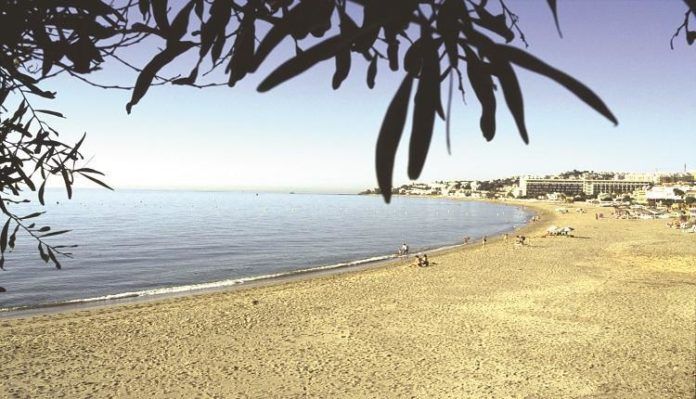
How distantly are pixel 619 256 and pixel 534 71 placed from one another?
113 feet

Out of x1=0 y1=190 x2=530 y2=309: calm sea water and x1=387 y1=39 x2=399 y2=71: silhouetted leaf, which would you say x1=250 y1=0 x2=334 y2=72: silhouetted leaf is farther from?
x1=0 y1=190 x2=530 y2=309: calm sea water

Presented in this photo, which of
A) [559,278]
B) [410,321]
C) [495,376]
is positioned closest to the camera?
[495,376]

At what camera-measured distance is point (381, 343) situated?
13.2 meters

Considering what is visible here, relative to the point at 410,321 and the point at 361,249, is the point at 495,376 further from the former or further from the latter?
the point at 361,249

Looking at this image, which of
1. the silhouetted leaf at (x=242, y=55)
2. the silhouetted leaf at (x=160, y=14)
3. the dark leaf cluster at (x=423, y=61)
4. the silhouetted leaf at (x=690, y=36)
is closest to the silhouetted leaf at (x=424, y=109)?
the dark leaf cluster at (x=423, y=61)

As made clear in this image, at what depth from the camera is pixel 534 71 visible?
59 centimetres

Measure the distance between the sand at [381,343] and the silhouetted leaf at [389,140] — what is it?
34.1 feet

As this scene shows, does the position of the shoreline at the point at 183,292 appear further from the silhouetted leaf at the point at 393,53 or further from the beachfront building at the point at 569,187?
the beachfront building at the point at 569,187

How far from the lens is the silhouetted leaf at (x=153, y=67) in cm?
133

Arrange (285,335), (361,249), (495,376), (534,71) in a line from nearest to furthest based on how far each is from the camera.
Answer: (534,71) < (495,376) < (285,335) < (361,249)

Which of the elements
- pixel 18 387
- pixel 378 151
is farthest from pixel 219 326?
pixel 378 151

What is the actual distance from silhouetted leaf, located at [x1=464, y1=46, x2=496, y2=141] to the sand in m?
10.0

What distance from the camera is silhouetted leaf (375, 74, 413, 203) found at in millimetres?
621

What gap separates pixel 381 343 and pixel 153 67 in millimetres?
12819
